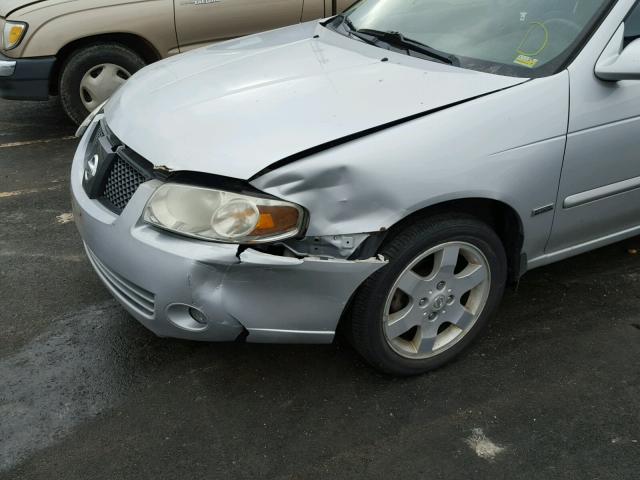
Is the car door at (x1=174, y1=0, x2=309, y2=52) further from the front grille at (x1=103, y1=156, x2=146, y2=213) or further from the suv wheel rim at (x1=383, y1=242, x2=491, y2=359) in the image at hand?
the suv wheel rim at (x1=383, y1=242, x2=491, y2=359)

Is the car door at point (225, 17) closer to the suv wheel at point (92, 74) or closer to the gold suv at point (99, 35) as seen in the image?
the gold suv at point (99, 35)

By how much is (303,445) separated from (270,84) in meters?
1.35

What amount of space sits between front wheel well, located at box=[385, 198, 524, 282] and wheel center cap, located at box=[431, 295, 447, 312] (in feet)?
1.09

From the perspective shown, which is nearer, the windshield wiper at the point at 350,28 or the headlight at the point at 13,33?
the windshield wiper at the point at 350,28

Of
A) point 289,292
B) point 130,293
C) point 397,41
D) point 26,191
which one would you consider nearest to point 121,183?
point 130,293

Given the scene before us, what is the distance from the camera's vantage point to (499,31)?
8.83ft

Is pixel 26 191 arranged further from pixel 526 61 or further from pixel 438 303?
pixel 526 61

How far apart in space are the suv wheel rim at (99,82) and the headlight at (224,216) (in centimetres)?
350

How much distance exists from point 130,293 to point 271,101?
865 mm

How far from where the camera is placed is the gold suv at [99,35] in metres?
5.03

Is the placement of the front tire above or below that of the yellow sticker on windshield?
below

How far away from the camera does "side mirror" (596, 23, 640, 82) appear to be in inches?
93.7

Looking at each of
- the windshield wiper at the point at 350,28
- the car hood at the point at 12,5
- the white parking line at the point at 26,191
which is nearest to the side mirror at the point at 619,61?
the windshield wiper at the point at 350,28

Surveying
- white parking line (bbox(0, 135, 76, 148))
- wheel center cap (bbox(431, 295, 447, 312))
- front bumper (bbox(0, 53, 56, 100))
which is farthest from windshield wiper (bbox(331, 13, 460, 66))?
white parking line (bbox(0, 135, 76, 148))
